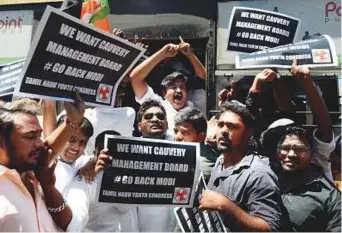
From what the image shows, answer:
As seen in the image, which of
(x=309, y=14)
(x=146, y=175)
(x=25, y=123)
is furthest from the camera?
(x=309, y=14)

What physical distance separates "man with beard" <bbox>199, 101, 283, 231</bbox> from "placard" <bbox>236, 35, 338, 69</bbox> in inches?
18.6

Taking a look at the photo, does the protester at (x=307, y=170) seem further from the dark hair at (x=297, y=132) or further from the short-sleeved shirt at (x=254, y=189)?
the short-sleeved shirt at (x=254, y=189)

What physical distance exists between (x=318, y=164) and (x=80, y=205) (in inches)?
50.7

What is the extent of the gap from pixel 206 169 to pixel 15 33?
431 cm

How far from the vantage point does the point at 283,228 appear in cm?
270

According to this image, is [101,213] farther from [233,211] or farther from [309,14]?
[309,14]

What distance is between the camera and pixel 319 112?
314 cm

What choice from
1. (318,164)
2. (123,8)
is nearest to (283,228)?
(318,164)

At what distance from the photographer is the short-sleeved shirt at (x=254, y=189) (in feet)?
8.64

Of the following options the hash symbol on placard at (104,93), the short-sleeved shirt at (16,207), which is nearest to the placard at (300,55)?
the hash symbol on placard at (104,93)

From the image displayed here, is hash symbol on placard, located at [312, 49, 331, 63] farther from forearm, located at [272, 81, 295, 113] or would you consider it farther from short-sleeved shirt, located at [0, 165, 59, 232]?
short-sleeved shirt, located at [0, 165, 59, 232]

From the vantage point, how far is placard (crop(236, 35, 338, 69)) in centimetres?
331

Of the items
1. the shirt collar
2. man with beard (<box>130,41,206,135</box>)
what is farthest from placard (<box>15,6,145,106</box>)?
man with beard (<box>130,41,206,135</box>)

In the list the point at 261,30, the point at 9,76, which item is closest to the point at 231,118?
the point at 261,30
